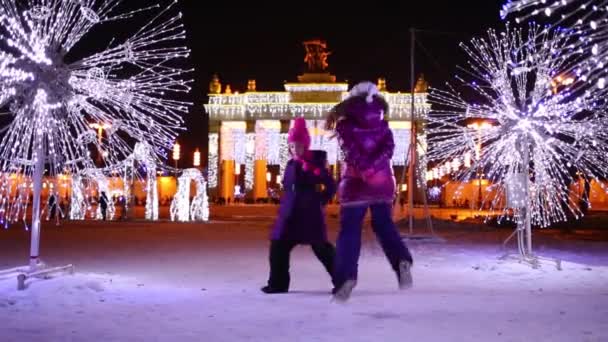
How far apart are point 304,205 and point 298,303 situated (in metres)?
1.12

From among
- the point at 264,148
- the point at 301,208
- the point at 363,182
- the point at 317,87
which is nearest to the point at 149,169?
the point at 301,208

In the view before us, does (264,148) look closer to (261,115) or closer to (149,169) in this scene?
(261,115)

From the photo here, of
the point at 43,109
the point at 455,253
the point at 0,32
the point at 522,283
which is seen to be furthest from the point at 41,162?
the point at 455,253

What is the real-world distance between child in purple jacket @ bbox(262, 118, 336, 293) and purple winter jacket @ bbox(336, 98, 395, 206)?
107 centimetres

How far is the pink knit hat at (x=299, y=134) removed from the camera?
27.3ft

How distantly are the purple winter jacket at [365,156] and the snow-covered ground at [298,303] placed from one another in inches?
43.5

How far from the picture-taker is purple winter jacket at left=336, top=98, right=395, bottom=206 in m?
6.95

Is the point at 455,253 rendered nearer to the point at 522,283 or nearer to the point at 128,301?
the point at 522,283

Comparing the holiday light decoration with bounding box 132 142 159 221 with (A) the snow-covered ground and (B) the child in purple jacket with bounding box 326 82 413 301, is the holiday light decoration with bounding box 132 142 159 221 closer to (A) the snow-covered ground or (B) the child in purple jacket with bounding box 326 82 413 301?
(A) the snow-covered ground

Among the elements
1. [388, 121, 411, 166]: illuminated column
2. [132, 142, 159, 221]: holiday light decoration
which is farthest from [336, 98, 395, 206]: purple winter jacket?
[388, 121, 411, 166]: illuminated column

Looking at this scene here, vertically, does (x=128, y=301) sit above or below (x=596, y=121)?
below

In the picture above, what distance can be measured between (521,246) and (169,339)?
8630mm

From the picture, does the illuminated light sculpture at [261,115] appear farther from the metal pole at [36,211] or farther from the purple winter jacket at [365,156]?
the purple winter jacket at [365,156]

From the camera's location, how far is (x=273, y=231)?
8328 millimetres
